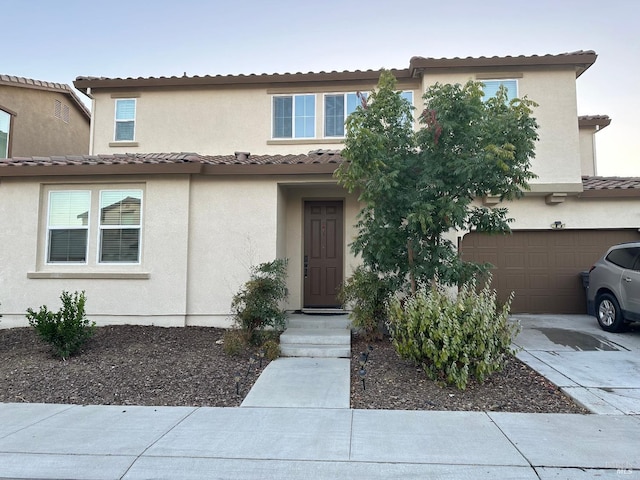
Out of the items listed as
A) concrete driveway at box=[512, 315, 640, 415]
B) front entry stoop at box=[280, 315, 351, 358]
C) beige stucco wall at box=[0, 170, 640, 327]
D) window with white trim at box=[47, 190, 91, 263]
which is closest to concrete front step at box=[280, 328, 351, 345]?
front entry stoop at box=[280, 315, 351, 358]

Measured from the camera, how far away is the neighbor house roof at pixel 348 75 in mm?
9508

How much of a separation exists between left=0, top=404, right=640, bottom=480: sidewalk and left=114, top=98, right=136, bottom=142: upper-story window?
8.31m

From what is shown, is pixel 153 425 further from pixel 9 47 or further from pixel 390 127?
pixel 9 47

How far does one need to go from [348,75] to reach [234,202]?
4.88 meters

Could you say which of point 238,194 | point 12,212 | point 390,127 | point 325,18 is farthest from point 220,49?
point 390,127

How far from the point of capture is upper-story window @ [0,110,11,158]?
40.3 feet

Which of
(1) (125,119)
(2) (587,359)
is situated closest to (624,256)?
(2) (587,359)

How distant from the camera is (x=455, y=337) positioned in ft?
16.2

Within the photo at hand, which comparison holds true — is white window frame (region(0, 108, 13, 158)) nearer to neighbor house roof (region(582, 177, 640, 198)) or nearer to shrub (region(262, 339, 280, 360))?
shrub (region(262, 339, 280, 360))

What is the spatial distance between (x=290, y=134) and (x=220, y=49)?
13.2ft

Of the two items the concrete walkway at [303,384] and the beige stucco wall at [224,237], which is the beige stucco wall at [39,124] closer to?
the beige stucco wall at [224,237]

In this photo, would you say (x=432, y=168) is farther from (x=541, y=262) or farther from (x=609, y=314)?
(x=541, y=262)

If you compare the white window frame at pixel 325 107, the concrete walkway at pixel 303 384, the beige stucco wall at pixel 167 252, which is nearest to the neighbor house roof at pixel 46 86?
the beige stucco wall at pixel 167 252

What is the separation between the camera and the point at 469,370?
5.27m
